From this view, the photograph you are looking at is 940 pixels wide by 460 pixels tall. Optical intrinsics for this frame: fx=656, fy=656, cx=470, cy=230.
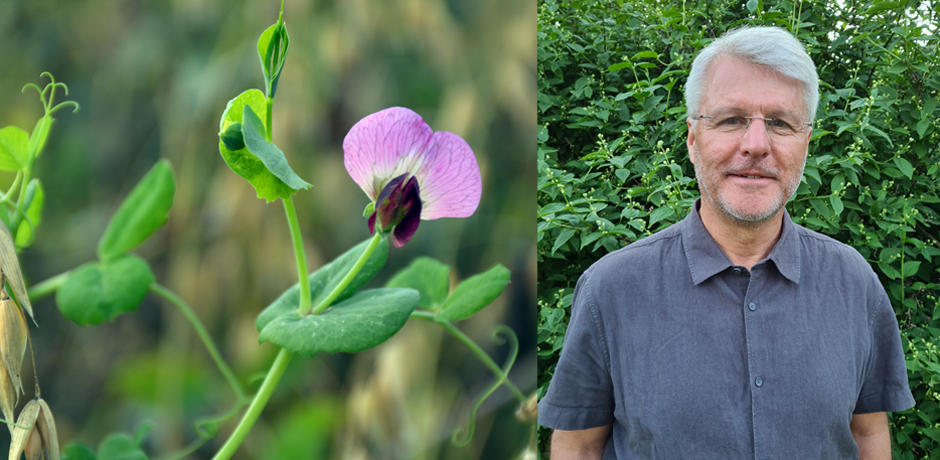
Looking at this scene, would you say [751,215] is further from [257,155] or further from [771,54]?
[257,155]

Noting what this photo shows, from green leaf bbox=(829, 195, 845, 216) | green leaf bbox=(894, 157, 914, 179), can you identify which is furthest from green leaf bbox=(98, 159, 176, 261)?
green leaf bbox=(894, 157, 914, 179)

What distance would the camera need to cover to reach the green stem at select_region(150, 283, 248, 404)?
1.56 feet

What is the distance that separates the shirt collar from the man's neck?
0.07 feet

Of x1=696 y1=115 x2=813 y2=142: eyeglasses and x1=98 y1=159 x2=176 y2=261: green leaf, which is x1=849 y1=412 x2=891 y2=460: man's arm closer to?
x1=696 y1=115 x2=813 y2=142: eyeglasses

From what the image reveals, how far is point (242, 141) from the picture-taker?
447mm

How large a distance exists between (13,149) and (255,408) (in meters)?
0.24

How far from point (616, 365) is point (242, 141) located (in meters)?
0.89

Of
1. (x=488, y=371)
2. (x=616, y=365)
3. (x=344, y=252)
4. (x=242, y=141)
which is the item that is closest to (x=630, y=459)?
(x=616, y=365)

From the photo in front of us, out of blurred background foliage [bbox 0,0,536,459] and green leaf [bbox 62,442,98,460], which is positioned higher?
blurred background foliage [bbox 0,0,536,459]

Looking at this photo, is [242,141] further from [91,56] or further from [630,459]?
[630,459]

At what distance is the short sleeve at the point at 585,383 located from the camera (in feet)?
3.94

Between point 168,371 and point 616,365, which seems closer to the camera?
Result: point 168,371

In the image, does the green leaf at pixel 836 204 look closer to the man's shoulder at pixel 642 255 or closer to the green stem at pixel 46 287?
the man's shoulder at pixel 642 255

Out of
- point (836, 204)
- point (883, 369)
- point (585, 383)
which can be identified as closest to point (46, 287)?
point (585, 383)
